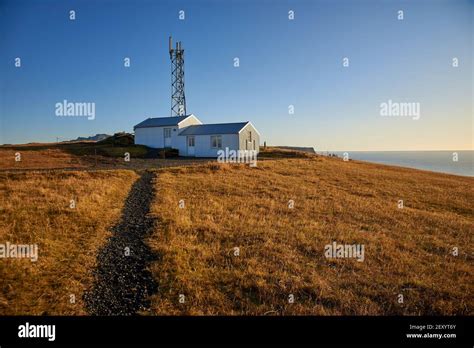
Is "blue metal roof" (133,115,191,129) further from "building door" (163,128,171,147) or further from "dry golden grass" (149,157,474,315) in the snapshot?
"dry golden grass" (149,157,474,315)

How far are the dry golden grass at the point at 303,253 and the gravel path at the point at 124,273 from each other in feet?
1.29

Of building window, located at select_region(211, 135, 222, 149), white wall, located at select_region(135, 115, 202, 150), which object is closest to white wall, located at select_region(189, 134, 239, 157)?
building window, located at select_region(211, 135, 222, 149)

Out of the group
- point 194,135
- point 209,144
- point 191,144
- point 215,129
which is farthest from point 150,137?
point 215,129

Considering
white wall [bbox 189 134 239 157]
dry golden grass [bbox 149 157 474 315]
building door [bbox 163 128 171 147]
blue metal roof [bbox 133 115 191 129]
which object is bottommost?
dry golden grass [bbox 149 157 474 315]

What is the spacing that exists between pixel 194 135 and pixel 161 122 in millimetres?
8235

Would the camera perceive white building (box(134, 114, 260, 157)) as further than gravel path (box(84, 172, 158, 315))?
Yes

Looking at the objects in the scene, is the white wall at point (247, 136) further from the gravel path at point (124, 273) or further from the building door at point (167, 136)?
the gravel path at point (124, 273)

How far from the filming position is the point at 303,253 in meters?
9.06

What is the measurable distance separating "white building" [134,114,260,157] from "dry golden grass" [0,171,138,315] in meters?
19.8

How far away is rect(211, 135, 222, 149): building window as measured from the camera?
1468 inches

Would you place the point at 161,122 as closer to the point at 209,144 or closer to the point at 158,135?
the point at 158,135

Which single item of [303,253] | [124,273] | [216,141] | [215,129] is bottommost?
[303,253]

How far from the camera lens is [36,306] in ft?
19.1
